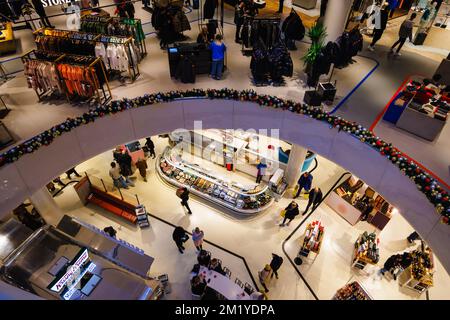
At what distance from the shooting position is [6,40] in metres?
11.7

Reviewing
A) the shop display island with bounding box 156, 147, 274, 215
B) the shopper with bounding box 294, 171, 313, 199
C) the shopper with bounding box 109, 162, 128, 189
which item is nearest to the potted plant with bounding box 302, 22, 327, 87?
the shopper with bounding box 294, 171, 313, 199

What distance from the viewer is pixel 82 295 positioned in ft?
27.1

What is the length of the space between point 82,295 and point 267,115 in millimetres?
7022

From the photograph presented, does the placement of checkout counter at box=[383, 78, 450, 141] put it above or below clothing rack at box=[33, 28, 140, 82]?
below

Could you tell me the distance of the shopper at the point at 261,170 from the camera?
509 inches

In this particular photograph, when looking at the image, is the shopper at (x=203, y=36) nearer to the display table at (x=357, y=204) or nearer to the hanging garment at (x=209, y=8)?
the hanging garment at (x=209, y=8)

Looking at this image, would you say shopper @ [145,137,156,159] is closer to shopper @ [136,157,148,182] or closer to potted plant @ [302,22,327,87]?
shopper @ [136,157,148,182]

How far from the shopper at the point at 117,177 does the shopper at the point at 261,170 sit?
540cm

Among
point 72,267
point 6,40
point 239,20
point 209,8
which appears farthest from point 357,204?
point 6,40

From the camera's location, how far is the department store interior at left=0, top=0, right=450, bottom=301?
844 cm

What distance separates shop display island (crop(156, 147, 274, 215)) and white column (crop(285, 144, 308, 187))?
1.17m

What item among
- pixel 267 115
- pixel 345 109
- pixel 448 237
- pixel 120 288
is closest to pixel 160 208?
pixel 120 288

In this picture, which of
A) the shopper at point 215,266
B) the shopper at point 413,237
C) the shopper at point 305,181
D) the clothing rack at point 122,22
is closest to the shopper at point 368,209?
the shopper at point 413,237

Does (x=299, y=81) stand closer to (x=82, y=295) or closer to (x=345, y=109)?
(x=345, y=109)
